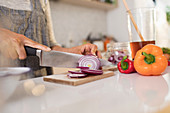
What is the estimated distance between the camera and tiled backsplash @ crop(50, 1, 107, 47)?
2434 millimetres

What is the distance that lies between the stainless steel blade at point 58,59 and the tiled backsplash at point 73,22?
1.73 meters

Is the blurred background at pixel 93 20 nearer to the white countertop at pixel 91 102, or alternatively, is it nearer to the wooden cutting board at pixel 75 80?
the wooden cutting board at pixel 75 80

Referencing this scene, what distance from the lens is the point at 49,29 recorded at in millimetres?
1286

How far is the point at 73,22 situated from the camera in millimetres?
2645

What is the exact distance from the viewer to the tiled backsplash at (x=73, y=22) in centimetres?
243

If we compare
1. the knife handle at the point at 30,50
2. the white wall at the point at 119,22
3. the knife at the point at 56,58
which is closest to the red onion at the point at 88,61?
the knife at the point at 56,58

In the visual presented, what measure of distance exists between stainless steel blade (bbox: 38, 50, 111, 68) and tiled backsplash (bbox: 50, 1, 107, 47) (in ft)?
A: 5.68

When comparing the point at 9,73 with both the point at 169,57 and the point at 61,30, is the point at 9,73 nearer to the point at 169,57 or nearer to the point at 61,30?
the point at 169,57

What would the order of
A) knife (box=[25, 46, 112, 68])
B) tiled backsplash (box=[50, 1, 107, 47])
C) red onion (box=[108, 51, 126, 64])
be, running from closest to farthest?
knife (box=[25, 46, 112, 68]), red onion (box=[108, 51, 126, 64]), tiled backsplash (box=[50, 1, 107, 47])

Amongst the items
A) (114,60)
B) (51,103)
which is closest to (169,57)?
(114,60)

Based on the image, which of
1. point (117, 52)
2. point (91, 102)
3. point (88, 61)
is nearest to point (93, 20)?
point (117, 52)

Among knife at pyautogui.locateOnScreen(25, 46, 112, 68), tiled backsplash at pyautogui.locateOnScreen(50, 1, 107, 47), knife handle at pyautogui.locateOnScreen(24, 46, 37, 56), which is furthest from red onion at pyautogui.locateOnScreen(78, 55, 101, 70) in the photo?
tiled backsplash at pyautogui.locateOnScreen(50, 1, 107, 47)

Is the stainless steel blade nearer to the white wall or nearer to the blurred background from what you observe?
the blurred background

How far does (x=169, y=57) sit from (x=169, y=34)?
5.81ft
